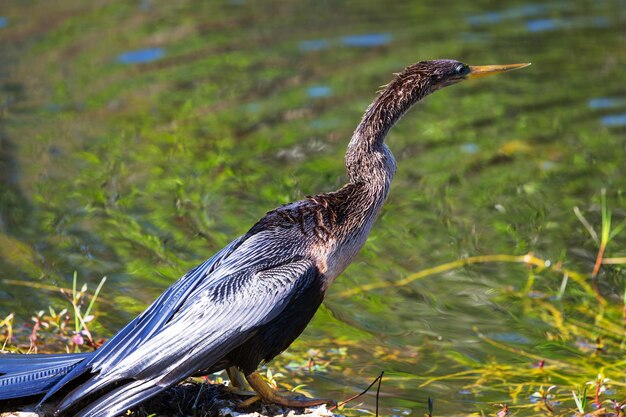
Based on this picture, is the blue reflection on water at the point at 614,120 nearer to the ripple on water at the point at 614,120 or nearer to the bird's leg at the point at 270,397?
the ripple on water at the point at 614,120

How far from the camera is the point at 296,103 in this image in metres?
10.2

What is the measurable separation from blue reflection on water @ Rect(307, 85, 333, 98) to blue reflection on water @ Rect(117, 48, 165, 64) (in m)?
1.85

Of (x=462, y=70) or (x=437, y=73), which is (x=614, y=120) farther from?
(x=437, y=73)

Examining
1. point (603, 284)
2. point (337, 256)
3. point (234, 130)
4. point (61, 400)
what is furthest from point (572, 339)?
point (234, 130)

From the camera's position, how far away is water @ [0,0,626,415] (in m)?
6.64

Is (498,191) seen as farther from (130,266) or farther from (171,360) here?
(171,360)

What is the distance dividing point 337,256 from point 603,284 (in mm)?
2958

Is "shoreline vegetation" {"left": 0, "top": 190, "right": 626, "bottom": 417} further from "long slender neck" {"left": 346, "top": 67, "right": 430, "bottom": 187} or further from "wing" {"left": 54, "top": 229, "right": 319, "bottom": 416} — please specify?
"long slender neck" {"left": 346, "top": 67, "right": 430, "bottom": 187}

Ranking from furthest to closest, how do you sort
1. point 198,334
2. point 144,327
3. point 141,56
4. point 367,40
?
point 367,40
point 141,56
point 144,327
point 198,334

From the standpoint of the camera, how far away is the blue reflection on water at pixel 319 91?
1041 cm

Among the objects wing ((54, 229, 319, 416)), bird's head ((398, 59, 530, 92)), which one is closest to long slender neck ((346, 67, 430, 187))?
bird's head ((398, 59, 530, 92))

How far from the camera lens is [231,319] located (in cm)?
425

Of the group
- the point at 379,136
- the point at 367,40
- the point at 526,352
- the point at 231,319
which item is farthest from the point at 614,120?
the point at 231,319

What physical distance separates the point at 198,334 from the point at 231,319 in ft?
0.46
